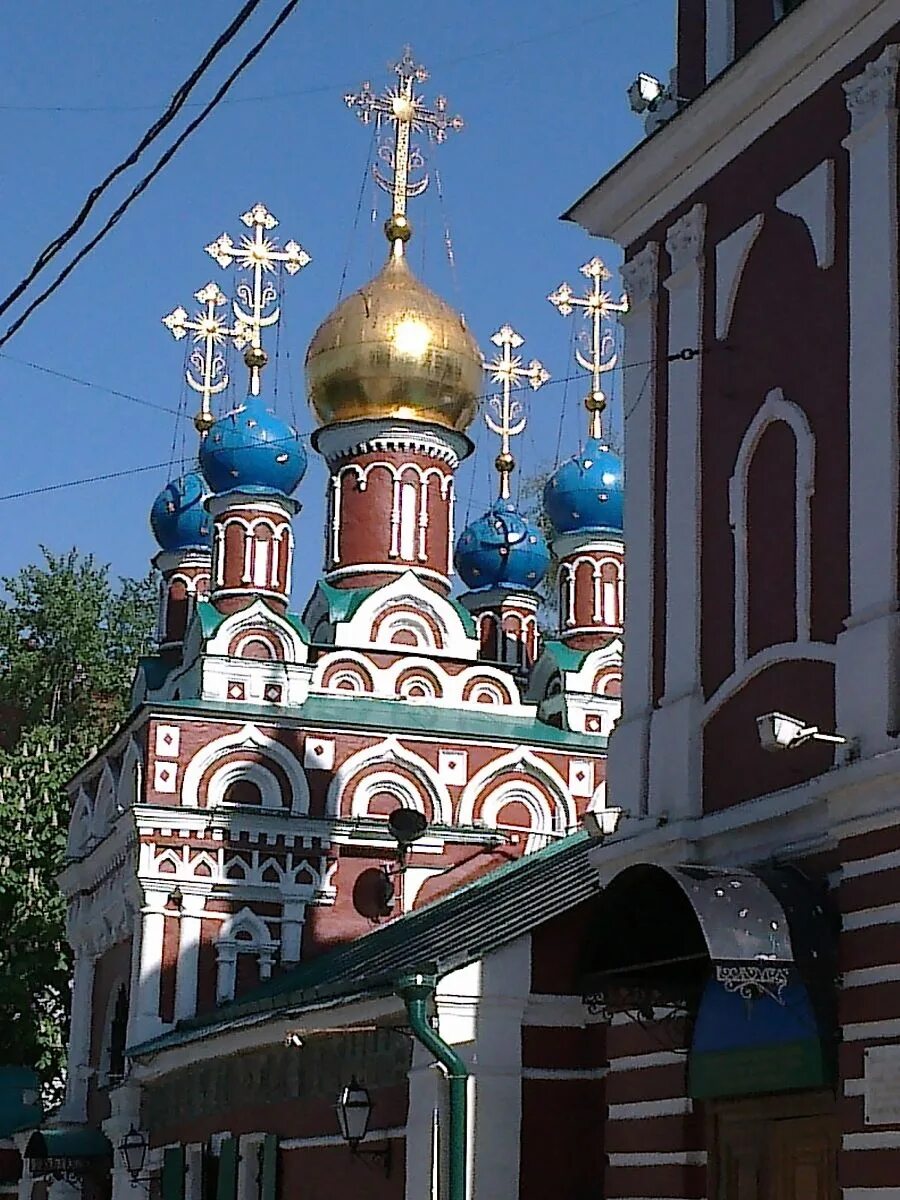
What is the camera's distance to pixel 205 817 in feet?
58.6

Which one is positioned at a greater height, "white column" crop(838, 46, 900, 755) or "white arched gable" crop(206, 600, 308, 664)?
"white arched gable" crop(206, 600, 308, 664)

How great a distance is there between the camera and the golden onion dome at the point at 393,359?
21031 millimetres

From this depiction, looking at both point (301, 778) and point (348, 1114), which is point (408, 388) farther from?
point (348, 1114)

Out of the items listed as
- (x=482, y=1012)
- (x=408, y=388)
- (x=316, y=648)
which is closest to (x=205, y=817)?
(x=316, y=648)

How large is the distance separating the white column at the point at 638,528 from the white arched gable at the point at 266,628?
8235 millimetres

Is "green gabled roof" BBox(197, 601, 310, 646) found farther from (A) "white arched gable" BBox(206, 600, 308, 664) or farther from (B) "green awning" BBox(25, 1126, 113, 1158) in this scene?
(B) "green awning" BBox(25, 1126, 113, 1158)

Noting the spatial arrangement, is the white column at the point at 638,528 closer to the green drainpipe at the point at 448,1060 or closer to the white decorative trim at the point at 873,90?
the green drainpipe at the point at 448,1060

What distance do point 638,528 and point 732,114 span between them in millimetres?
2142

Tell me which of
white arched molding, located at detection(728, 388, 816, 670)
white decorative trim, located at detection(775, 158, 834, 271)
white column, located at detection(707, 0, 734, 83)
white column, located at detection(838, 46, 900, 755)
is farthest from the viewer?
white column, located at detection(707, 0, 734, 83)

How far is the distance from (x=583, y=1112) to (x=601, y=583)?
36.7 feet

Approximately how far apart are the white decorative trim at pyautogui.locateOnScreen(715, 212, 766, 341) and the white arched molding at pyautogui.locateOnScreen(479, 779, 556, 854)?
866cm

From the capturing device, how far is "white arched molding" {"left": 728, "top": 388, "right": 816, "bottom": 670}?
956 cm

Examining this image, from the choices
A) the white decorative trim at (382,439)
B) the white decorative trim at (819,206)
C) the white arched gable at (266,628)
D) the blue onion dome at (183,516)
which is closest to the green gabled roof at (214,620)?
the white arched gable at (266,628)

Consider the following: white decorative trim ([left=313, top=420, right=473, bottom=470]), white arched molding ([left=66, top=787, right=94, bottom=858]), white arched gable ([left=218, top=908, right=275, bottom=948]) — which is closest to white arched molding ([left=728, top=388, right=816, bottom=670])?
white arched gable ([left=218, top=908, right=275, bottom=948])
